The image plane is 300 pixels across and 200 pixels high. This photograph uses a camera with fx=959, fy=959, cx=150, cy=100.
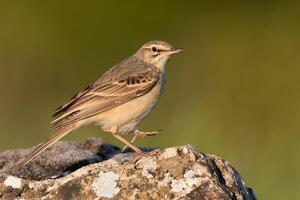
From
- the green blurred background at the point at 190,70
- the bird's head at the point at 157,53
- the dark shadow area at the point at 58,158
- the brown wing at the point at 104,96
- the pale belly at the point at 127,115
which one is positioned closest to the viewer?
the dark shadow area at the point at 58,158

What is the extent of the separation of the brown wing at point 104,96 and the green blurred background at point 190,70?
62.2 inches

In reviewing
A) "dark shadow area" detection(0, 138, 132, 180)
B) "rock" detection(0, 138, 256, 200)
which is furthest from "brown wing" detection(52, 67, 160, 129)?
"rock" detection(0, 138, 256, 200)

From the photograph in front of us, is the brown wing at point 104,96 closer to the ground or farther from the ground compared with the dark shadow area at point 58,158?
farther from the ground

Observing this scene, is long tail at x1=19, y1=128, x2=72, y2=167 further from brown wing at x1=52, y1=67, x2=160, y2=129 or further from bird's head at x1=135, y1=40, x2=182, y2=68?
bird's head at x1=135, y1=40, x2=182, y2=68

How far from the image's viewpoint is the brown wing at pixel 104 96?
9406mm

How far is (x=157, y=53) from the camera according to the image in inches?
424

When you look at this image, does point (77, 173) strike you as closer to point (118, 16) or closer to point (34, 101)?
point (34, 101)

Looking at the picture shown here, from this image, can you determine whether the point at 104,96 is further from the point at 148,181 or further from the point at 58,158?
the point at 148,181

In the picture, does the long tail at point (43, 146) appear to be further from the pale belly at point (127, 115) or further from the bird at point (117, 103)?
the pale belly at point (127, 115)

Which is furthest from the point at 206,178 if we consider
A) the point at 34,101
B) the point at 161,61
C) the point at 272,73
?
the point at 272,73

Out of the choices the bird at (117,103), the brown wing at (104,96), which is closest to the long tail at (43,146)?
the bird at (117,103)

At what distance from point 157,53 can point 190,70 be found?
5.85m

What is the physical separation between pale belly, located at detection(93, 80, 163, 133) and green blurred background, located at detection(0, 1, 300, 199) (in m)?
1.60

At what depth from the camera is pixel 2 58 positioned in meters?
17.0
